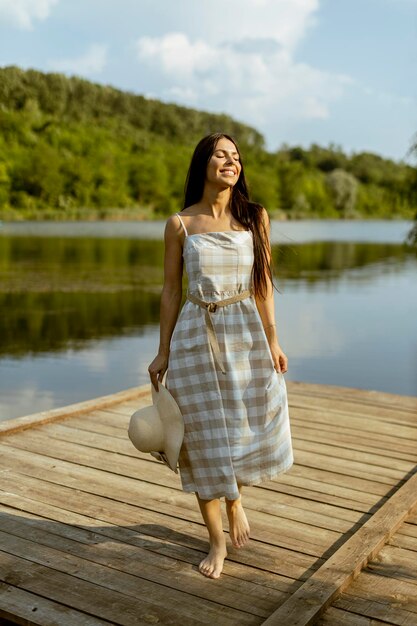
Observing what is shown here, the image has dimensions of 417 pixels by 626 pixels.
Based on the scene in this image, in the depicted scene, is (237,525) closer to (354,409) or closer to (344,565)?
(344,565)

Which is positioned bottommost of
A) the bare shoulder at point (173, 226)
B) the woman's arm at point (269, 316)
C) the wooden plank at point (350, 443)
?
the wooden plank at point (350, 443)

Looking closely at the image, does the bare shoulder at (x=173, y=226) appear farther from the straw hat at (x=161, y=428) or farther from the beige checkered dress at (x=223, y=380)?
the straw hat at (x=161, y=428)

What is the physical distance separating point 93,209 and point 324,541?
205 ft

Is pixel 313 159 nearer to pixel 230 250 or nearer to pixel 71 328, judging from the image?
pixel 71 328

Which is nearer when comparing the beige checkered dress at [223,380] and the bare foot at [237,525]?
the beige checkered dress at [223,380]

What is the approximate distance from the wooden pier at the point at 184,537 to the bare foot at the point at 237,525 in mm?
67

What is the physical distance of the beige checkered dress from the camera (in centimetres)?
259

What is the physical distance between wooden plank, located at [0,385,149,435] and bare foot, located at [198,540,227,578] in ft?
6.29

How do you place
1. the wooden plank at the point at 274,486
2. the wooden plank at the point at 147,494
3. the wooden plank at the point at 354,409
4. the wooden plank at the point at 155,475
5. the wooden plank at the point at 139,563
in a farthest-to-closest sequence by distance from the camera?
the wooden plank at the point at 354,409 → the wooden plank at the point at 274,486 → the wooden plank at the point at 155,475 → the wooden plank at the point at 147,494 → the wooden plank at the point at 139,563

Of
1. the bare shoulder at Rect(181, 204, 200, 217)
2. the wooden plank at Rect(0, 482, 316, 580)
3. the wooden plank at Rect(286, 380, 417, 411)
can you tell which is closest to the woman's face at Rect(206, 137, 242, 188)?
the bare shoulder at Rect(181, 204, 200, 217)

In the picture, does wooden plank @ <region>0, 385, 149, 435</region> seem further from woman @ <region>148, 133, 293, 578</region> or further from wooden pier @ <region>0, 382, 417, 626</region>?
woman @ <region>148, 133, 293, 578</region>

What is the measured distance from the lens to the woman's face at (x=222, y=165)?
8.63 ft

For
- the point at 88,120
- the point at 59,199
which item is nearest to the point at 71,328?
the point at 59,199

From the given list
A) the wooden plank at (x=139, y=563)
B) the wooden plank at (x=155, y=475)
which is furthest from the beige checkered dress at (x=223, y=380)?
the wooden plank at (x=155, y=475)
